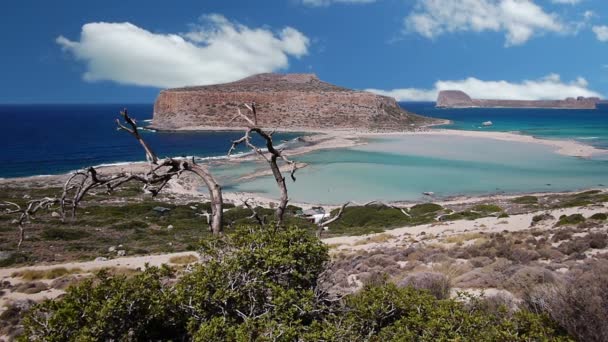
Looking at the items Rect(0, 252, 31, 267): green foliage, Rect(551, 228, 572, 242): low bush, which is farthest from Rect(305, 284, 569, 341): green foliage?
Rect(0, 252, 31, 267): green foliage

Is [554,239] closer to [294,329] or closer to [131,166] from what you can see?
[294,329]

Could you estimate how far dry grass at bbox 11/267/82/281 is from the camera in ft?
48.9

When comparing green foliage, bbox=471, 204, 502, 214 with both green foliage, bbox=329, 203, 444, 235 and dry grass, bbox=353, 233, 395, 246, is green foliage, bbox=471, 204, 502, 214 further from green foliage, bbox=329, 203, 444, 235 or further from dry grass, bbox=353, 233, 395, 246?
dry grass, bbox=353, 233, 395, 246

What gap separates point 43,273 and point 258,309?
1416 cm

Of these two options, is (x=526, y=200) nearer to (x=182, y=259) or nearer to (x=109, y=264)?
(x=182, y=259)

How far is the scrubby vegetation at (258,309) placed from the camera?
4.16 m

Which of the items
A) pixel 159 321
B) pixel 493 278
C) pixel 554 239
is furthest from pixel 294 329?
pixel 554 239

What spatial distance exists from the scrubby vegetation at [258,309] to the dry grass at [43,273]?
40.6 feet

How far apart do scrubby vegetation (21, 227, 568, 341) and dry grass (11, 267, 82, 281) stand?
12384 millimetres

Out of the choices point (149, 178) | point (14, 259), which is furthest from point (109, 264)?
point (149, 178)

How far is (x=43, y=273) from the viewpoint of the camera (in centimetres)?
1526

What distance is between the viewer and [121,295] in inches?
172

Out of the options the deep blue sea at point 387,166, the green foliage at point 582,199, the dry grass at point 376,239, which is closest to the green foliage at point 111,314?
the dry grass at point 376,239

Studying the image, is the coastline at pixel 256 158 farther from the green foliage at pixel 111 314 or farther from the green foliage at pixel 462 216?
the green foliage at pixel 111 314
